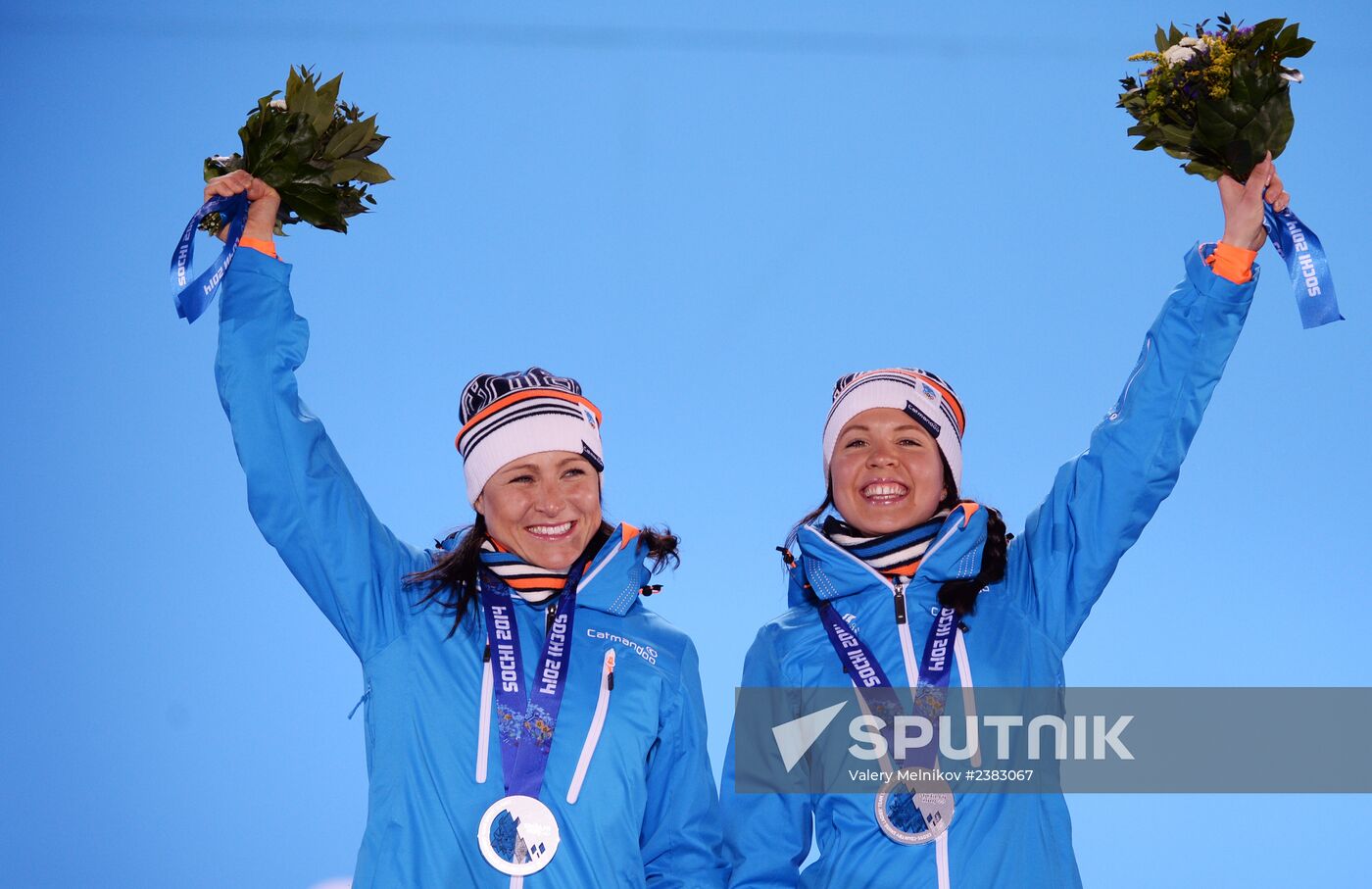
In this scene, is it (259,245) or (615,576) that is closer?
(259,245)

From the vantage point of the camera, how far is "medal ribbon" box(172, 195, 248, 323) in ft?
7.34

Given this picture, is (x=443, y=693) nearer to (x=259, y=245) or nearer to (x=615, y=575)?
(x=615, y=575)

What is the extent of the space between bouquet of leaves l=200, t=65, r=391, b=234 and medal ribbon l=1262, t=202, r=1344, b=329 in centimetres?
158

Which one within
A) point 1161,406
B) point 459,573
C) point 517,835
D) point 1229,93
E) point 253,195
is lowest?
point 517,835

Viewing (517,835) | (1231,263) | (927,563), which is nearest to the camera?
(517,835)

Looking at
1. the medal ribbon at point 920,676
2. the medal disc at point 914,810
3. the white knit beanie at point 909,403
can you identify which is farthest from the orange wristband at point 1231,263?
the medal disc at point 914,810

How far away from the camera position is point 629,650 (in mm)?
2387

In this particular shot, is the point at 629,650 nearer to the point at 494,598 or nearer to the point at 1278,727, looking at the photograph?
the point at 494,598

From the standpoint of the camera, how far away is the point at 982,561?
2.49 meters

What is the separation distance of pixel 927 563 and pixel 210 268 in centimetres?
131

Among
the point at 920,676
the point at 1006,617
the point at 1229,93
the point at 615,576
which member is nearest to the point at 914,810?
the point at 920,676

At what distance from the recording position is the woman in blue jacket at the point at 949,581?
2.26 meters

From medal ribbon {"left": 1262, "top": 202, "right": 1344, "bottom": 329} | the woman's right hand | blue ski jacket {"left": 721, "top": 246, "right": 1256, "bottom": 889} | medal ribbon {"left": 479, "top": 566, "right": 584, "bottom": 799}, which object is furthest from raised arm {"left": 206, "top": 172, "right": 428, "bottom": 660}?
medal ribbon {"left": 1262, "top": 202, "right": 1344, "bottom": 329}

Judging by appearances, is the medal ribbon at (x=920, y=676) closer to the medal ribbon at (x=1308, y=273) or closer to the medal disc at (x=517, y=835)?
the medal disc at (x=517, y=835)
